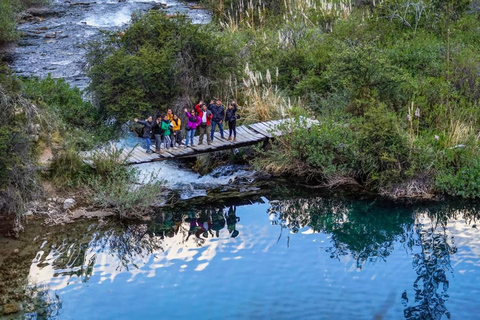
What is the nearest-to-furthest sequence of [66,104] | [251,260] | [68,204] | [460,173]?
1. [251,260]
2. [68,204]
3. [460,173]
4. [66,104]

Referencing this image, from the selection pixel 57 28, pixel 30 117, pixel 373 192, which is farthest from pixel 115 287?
pixel 57 28

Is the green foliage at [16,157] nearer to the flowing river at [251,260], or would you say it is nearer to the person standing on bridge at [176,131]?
the flowing river at [251,260]

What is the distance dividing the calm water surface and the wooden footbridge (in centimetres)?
179

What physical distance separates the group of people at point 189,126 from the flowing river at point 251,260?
1.03m

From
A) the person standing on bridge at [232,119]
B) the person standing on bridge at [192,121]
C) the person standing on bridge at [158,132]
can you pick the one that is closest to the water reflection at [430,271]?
the person standing on bridge at [232,119]

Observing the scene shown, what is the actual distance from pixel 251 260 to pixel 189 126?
16.6 feet

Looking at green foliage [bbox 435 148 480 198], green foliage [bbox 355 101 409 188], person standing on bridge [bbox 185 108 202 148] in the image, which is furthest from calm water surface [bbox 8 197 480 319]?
person standing on bridge [bbox 185 108 202 148]

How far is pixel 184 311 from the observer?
1312cm

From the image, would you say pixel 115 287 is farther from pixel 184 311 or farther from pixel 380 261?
pixel 380 261

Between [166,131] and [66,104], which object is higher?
[66,104]

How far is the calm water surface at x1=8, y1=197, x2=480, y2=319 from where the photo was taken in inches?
521

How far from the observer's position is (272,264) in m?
14.8

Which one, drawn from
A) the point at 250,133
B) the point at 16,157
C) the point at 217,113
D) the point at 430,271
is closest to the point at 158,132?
the point at 217,113

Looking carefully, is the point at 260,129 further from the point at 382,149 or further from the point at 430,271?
the point at 430,271
